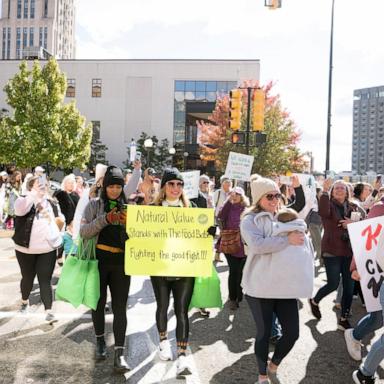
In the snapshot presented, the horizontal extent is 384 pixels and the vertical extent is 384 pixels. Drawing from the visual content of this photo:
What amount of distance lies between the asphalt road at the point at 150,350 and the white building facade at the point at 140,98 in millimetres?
47797

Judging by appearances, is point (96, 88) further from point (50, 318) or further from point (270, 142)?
point (50, 318)

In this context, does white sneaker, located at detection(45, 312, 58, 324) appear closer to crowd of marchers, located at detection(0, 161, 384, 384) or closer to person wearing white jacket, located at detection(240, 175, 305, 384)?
crowd of marchers, located at detection(0, 161, 384, 384)

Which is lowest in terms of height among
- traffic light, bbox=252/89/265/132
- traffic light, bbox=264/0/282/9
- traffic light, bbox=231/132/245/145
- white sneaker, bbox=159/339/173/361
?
white sneaker, bbox=159/339/173/361

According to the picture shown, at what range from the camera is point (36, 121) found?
1438 inches

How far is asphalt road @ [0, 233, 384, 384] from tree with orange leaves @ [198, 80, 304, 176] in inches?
1103

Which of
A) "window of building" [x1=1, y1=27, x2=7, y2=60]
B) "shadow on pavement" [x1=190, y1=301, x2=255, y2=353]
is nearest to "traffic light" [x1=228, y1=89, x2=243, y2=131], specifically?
"shadow on pavement" [x1=190, y1=301, x2=255, y2=353]

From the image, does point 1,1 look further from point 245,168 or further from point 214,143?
point 245,168

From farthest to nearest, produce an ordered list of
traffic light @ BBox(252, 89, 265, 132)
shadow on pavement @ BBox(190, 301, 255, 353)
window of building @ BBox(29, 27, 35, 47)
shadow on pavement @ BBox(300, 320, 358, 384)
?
window of building @ BBox(29, 27, 35, 47), traffic light @ BBox(252, 89, 265, 132), shadow on pavement @ BBox(190, 301, 255, 353), shadow on pavement @ BBox(300, 320, 358, 384)

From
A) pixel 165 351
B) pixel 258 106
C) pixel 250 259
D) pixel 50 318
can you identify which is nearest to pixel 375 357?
pixel 250 259

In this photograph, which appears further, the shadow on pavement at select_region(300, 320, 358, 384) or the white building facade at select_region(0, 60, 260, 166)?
the white building facade at select_region(0, 60, 260, 166)

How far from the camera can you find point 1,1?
122 metres

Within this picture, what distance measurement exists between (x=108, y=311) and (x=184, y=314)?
2.33m

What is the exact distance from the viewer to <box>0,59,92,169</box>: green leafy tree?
36.4 metres

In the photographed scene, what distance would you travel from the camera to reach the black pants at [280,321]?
3.81 metres
